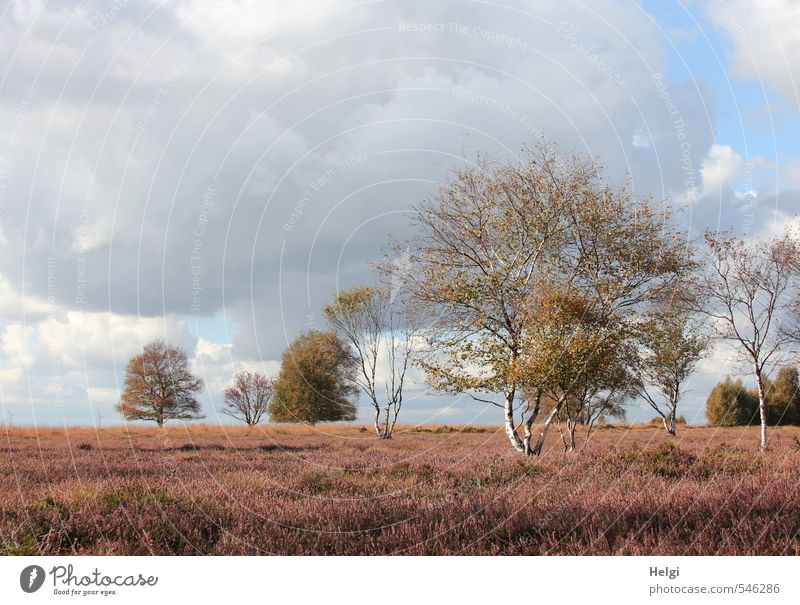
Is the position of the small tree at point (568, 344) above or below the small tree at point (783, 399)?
above

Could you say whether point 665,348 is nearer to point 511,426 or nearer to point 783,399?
point 511,426

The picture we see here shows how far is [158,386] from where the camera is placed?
48719mm

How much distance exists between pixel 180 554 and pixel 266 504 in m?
1.84

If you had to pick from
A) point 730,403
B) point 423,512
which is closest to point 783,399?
point 730,403

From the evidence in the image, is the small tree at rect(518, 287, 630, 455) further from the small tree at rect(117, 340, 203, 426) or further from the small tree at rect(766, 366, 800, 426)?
the small tree at rect(766, 366, 800, 426)

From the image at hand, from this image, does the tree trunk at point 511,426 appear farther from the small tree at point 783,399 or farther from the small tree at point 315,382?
the small tree at point 783,399

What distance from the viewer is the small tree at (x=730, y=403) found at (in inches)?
2776

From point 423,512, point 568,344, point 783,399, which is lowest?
point 423,512
